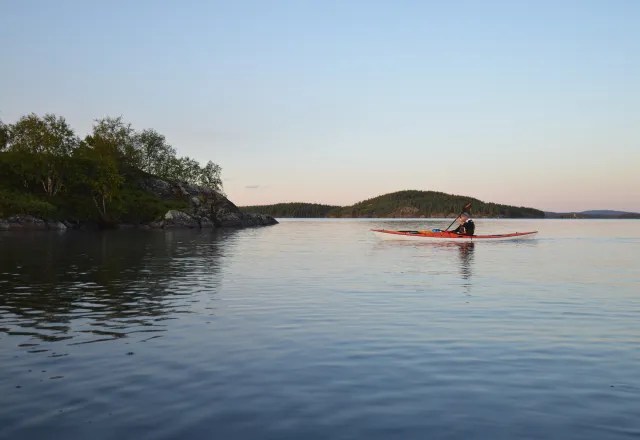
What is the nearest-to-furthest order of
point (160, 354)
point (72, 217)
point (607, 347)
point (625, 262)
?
point (160, 354), point (607, 347), point (625, 262), point (72, 217)

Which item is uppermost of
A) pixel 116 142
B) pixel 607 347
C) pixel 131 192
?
pixel 116 142

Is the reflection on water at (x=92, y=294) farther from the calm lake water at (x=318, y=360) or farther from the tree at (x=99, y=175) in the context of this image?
the tree at (x=99, y=175)

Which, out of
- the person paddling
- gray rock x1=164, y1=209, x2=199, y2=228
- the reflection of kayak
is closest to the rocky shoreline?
gray rock x1=164, y1=209, x2=199, y2=228

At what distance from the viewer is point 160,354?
14.1 meters

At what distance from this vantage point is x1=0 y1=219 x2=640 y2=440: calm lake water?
9.32 m

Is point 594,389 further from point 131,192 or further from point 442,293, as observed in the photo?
point 131,192

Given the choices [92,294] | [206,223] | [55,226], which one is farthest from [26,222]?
[92,294]

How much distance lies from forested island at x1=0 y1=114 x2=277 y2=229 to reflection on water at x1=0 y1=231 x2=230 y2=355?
75.0 metres

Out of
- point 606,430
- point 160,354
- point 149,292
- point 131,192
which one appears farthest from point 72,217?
point 606,430

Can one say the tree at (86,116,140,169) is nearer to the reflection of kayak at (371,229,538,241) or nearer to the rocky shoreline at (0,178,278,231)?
the rocky shoreline at (0,178,278,231)

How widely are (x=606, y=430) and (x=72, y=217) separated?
416ft

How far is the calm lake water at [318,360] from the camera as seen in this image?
9320 millimetres

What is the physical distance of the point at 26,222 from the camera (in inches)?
4294

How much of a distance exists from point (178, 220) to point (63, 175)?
2760 centimetres
